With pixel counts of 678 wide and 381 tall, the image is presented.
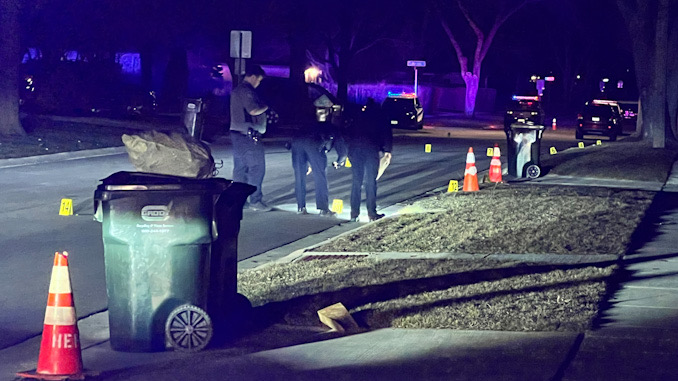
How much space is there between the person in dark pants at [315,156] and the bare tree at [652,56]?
1703 cm

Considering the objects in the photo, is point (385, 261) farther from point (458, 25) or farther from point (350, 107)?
point (458, 25)

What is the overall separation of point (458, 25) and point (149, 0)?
28.4m

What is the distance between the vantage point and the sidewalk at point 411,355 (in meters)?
6.29

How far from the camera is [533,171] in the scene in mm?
20422

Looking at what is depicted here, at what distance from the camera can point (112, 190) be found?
6.79 m

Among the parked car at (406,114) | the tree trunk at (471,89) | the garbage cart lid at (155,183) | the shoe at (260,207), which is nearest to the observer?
the garbage cart lid at (155,183)

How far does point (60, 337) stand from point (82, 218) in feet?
25.7

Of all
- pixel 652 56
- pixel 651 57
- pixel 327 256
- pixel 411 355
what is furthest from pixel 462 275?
pixel 651 57

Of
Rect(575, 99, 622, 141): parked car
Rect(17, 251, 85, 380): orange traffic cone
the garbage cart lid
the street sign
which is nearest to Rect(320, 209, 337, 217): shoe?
the street sign

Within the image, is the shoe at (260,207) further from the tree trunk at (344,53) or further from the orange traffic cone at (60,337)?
the tree trunk at (344,53)

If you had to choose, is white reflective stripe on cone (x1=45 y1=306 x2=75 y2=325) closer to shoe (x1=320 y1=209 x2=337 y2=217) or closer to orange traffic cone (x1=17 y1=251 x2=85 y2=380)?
orange traffic cone (x1=17 y1=251 x2=85 y2=380)

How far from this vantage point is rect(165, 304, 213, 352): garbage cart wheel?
680 centimetres

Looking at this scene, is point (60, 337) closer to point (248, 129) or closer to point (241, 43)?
point (248, 129)

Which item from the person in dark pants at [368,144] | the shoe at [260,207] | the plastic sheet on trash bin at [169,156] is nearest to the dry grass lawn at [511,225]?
the person in dark pants at [368,144]
